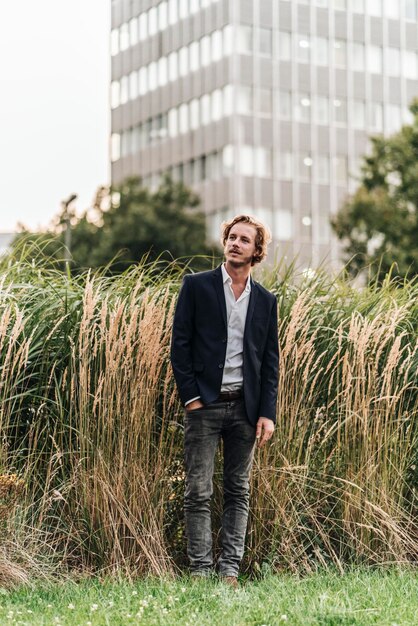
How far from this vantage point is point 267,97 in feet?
190

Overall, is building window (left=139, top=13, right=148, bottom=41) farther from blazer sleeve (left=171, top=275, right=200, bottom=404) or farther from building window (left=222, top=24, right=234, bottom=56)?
blazer sleeve (left=171, top=275, right=200, bottom=404)

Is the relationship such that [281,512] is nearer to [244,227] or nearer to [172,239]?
[244,227]

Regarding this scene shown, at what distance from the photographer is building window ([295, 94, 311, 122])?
58875mm

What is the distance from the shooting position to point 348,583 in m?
6.11

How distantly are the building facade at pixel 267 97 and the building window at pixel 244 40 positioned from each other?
0.05 meters

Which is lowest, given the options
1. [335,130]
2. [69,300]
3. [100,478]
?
[100,478]

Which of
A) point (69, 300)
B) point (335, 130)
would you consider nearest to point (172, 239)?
point (335, 130)

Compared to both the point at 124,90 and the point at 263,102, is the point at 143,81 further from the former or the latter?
the point at 263,102

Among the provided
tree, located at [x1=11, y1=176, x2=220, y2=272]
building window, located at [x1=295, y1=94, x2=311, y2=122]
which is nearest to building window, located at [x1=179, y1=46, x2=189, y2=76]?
building window, located at [x1=295, y1=94, x2=311, y2=122]

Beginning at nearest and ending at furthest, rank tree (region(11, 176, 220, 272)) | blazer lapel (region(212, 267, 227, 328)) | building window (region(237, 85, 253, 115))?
blazer lapel (region(212, 267, 227, 328))
tree (region(11, 176, 220, 272))
building window (region(237, 85, 253, 115))

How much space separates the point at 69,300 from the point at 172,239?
33.9 m

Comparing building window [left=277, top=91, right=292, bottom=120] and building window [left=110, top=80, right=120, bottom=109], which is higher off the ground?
building window [left=110, top=80, right=120, bottom=109]

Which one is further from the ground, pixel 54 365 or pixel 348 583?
pixel 54 365

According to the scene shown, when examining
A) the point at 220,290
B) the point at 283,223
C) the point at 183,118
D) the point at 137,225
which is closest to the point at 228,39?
the point at 183,118
